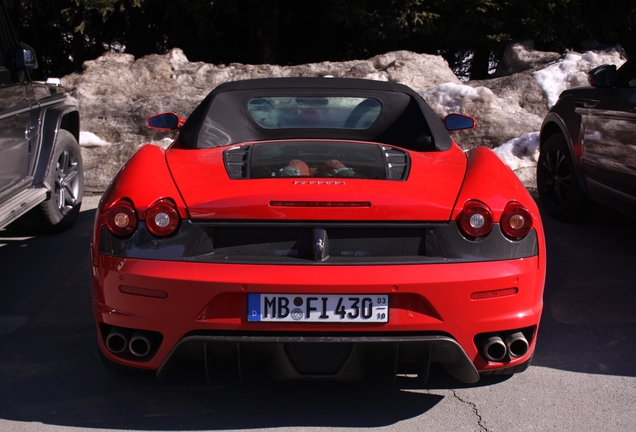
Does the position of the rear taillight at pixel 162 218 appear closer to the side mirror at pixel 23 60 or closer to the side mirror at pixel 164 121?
the side mirror at pixel 164 121

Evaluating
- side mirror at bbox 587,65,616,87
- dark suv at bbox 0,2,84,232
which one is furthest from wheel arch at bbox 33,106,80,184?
side mirror at bbox 587,65,616,87

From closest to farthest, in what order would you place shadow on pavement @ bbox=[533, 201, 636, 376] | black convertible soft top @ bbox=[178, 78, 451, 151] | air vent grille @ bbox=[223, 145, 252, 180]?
1. air vent grille @ bbox=[223, 145, 252, 180]
2. shadow on pavement @ bbox=[533, 201, 636, 376]
3. black convertible soft top @ bbox=[178, 78, 451, 151]

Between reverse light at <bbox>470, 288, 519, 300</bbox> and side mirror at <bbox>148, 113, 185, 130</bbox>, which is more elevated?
side mirror at <bbox>148, 113, 185, 130</bbox>

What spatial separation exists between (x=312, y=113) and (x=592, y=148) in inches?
99.4

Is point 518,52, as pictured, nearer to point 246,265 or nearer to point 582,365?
point 582,365

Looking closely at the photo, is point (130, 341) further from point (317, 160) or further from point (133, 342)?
point (317, 160)

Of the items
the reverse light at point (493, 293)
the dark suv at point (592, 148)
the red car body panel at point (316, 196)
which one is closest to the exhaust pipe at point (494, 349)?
the reverse light at point (493, 293)

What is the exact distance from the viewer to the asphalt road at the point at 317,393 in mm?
2977

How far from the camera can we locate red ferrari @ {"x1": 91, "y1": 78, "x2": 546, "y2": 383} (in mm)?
2707

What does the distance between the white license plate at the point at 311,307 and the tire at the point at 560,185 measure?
3.79 metres

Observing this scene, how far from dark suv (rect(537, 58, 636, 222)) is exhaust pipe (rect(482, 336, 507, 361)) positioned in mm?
2489

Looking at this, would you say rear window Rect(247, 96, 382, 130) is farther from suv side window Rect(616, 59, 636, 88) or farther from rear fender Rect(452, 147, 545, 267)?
suv side window Rect(616, 59, 636, 88)

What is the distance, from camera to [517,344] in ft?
9.52

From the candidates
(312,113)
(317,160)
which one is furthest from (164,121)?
(317,160)
